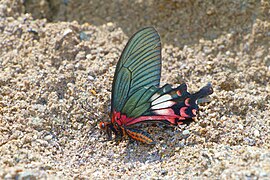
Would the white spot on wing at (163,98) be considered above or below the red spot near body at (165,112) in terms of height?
above

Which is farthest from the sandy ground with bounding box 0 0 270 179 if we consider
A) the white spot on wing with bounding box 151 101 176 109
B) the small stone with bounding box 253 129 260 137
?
the white spot on wing with bounding box 151 101 176 109

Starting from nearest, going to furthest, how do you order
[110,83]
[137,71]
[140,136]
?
[140,136]
[137,71]
[110,83]

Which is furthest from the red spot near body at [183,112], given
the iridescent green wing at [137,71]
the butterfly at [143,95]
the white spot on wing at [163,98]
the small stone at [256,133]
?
the small stone at [256,133]

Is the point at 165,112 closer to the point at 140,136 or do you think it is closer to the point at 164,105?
the point at 164,105

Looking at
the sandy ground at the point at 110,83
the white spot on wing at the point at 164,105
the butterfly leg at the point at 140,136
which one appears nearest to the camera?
the sandy ground at the point at 110,83

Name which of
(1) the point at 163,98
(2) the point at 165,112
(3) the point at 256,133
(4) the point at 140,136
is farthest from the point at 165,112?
(3) the point at 256,133

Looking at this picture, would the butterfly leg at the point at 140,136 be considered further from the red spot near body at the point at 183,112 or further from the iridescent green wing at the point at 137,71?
the red spot near body at the point at 183,112

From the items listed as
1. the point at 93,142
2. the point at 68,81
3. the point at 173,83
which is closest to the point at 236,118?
the point at 173,83
